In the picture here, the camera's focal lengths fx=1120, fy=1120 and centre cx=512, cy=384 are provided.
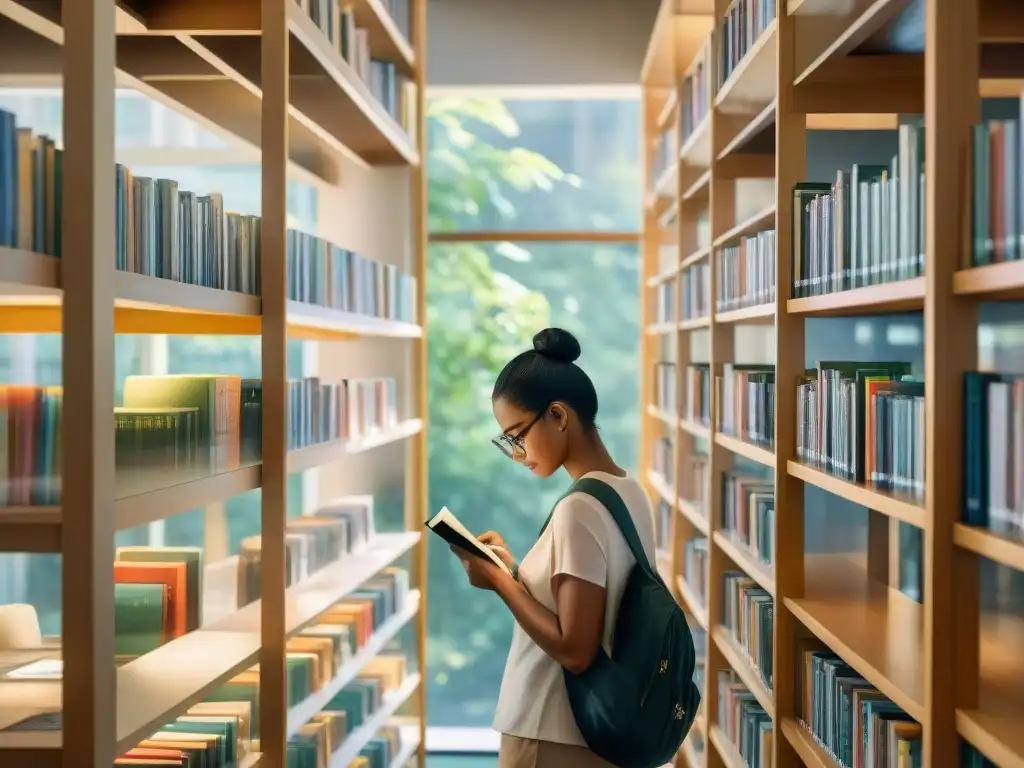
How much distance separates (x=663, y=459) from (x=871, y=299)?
3666mm

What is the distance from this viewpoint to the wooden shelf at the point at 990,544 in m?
1.49

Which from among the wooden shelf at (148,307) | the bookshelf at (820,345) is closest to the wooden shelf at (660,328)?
the bookshelf at (820,345)

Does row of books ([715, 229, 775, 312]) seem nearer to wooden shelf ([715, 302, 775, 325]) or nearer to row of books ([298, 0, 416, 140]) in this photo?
wooden shelf ([715, 302, 775, 325])

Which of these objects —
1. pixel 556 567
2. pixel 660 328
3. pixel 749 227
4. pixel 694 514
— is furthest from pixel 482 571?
pixel 660 328

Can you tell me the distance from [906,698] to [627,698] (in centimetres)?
72

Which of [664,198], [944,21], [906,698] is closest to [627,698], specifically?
[906,698]

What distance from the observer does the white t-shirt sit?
2.48 metres

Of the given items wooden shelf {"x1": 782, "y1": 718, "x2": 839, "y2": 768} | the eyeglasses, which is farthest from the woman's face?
wooden shelf {"x1": 782, "y1": 718, "x2": 839, "y2": 768}

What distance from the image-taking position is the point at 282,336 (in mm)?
2809

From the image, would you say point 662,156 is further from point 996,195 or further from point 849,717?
point 996,195

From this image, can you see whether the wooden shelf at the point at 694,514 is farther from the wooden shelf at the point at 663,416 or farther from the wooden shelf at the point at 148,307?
the wooden shelf at the point at 148,307

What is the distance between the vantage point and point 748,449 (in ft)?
11.1

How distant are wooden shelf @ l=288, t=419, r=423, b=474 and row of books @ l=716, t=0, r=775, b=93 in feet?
5.66

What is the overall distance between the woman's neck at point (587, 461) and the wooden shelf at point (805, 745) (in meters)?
0.78
